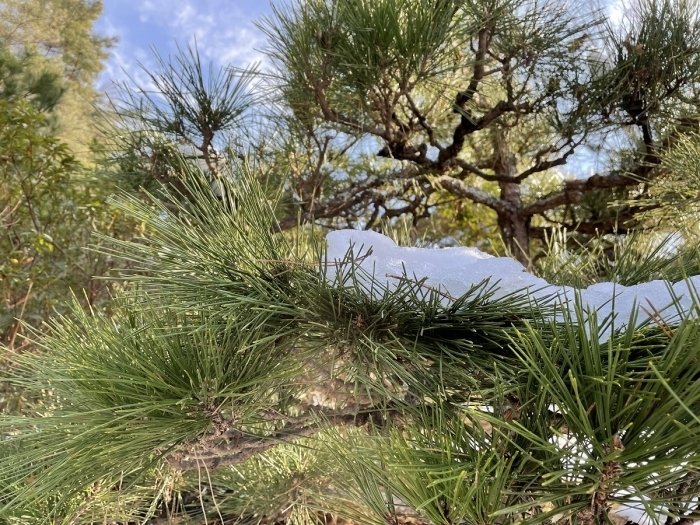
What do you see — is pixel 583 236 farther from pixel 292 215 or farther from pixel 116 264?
pixel 116 264

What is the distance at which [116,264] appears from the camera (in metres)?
1.29

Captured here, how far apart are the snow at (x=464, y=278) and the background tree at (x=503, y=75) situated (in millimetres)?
225

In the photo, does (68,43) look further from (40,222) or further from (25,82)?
(40,222)

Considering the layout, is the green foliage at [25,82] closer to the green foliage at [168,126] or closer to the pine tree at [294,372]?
the green foliage at [168,126]

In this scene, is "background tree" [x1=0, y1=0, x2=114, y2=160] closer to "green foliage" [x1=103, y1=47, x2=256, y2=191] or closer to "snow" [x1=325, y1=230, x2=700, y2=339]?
"green foliage" [x1=103, y1=47, x2=256, y2=191]

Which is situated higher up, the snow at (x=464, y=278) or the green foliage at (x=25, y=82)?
the green foliage at (x=25, y=82)

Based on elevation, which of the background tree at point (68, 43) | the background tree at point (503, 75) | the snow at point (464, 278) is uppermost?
the background tree at point (68, 43)

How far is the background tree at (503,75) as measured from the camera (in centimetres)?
59

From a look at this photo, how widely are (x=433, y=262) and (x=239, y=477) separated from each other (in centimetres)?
51

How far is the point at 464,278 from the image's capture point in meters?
0.35

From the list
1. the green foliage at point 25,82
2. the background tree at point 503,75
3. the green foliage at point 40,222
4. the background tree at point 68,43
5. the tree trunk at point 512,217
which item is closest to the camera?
the background tree at point 503,75

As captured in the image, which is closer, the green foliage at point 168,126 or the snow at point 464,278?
the snow at point 464,278

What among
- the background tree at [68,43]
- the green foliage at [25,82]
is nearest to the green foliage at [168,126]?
the green foliage at [25,82]

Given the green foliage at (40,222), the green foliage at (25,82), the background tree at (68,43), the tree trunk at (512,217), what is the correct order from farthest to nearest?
1. the background tree at (68,43)
2. the green foliage at (25,82)
3. the green foliage at (40,222)
4. the tree trunk at (512,217)
